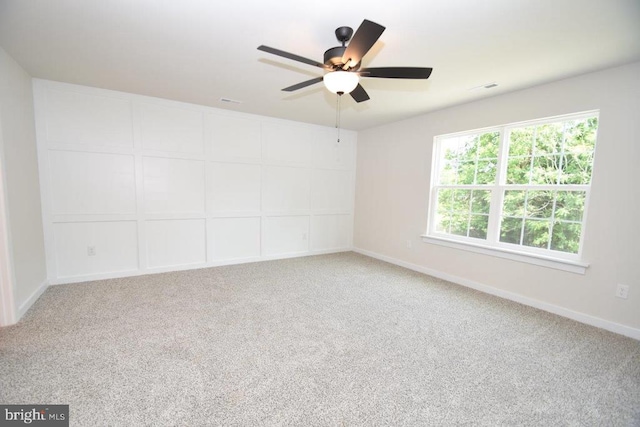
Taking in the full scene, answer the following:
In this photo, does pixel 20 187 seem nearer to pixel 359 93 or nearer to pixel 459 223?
pixel 359 93

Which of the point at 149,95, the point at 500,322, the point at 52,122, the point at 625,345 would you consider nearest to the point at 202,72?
the point at 149,95

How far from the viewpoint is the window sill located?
2668 mm

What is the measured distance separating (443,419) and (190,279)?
3.22m

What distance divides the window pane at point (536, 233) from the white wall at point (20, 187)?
517 cm

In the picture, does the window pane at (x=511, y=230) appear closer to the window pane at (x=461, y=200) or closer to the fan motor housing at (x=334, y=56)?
the window pane at (x=461, y=200)

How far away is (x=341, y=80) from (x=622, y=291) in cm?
313

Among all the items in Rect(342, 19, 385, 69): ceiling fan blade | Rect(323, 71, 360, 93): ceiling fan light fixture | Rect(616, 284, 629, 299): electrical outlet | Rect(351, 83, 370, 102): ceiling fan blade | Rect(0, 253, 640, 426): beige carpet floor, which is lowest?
Rect(0, 253, 640, 426): beige carpet floor

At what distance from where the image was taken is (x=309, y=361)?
1950 mm

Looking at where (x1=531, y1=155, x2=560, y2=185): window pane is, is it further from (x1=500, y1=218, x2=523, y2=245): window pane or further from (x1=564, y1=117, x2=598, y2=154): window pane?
(x1=500, y1=218, x2=523, y2=245): window pane

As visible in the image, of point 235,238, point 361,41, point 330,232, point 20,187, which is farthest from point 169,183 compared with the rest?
point 361,41

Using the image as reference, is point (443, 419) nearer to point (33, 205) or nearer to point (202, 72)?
point (202, 72)

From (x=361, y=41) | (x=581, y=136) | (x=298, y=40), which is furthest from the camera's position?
(x=581, y=136)

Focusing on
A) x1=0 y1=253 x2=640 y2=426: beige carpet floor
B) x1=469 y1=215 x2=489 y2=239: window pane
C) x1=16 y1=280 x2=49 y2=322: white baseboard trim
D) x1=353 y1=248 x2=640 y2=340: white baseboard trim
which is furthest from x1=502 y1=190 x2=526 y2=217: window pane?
x1=16 y1=280 x2=49 y2=322: white baseboard trim

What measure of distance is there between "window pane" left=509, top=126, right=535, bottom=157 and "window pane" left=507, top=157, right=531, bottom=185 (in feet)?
0.23
